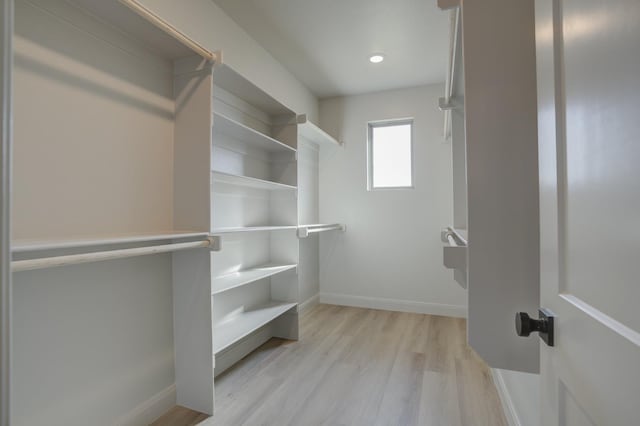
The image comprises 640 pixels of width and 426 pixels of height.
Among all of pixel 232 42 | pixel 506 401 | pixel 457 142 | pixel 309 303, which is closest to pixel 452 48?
pixel 457 142

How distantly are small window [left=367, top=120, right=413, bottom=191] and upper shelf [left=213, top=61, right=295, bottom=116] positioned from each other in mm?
1517

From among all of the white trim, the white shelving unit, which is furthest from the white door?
the white shelving unit

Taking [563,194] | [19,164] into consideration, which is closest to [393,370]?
[563,194]

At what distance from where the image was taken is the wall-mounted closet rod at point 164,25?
124cm

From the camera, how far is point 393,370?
87.5 inches

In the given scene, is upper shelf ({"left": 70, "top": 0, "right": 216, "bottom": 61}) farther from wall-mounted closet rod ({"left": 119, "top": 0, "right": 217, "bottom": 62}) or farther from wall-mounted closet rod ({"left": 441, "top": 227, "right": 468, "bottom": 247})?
wall-mounted closet rod ({"left": 441, "top": 227, "right": 468, "bottom": 247})

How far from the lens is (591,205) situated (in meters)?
0.50

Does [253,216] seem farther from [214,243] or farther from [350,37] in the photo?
[350,37]

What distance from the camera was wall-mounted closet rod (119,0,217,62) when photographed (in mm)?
1237

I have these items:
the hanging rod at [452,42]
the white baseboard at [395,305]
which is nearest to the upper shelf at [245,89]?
the hanging rod at [452,42]

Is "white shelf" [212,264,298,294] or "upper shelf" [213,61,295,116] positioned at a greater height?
"upper shelf" [213,61,295,116]

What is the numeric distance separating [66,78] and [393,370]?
98.4 inches

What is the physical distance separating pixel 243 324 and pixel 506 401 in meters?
1.68

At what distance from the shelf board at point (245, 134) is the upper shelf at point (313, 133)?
0.28 metres
